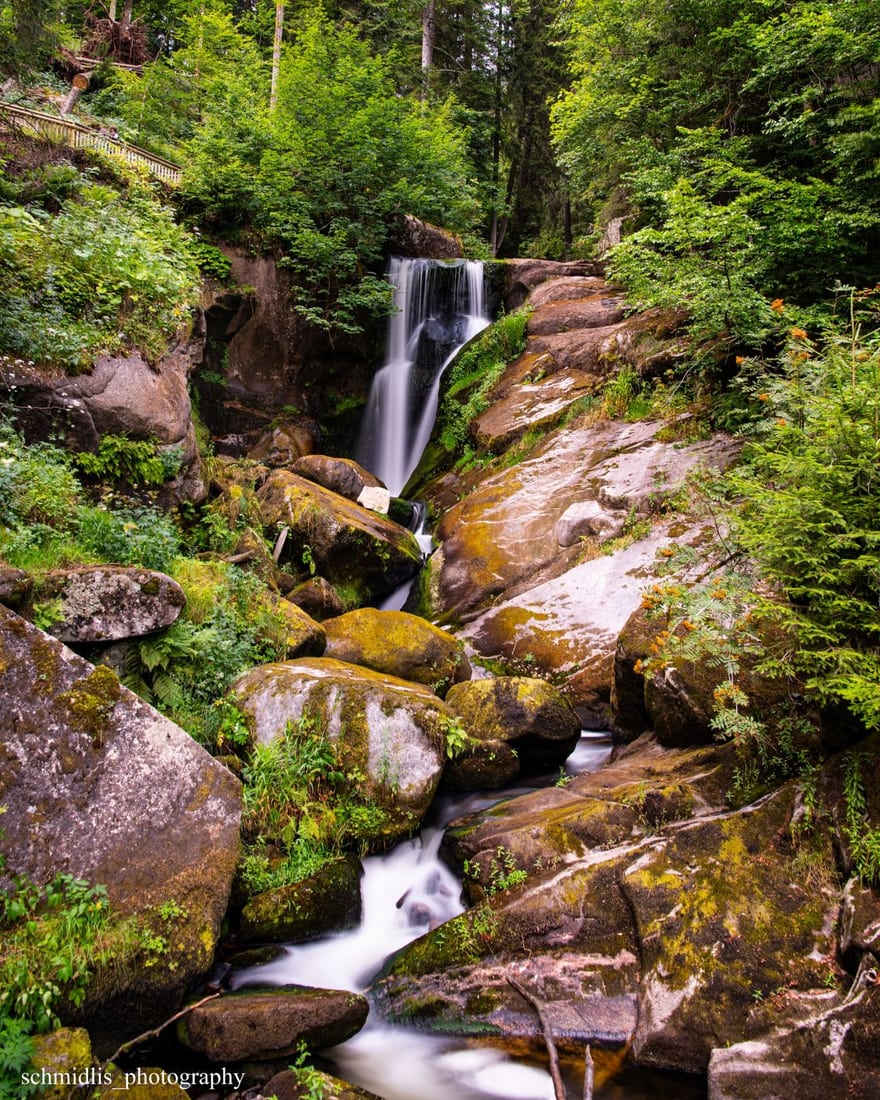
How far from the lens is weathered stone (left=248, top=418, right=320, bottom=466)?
45.4ft

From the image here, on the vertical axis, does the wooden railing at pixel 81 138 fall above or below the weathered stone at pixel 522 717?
above

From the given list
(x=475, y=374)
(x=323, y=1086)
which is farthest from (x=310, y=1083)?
(x=475, y=374)

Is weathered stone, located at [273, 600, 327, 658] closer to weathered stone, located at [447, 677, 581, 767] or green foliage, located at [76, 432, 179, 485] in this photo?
weathered stone, located at [447, 677, 581, 767]

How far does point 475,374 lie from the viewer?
47.4 feet

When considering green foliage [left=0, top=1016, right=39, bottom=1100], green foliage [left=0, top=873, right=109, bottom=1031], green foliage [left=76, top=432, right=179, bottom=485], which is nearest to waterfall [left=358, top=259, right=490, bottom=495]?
green foliage [left=76, top=432, right=179, bottom=485]

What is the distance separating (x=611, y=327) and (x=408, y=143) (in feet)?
26.2

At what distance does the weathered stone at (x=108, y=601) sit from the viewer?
4.79m

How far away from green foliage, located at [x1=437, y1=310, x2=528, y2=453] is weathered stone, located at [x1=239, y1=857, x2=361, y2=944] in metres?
9.74

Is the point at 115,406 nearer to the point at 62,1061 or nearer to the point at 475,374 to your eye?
the point at 62,1061

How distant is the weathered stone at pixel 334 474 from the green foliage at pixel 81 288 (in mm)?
3471

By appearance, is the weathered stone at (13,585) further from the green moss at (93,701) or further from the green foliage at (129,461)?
the green foliage at (129,461)

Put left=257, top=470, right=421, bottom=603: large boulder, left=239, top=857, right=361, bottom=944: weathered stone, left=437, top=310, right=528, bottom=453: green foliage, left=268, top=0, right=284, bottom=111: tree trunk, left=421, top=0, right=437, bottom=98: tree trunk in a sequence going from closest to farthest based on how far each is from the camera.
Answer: left=239, top=857, right=361, bottom=944: weathered stone → left=257, top=470, right=421, bottom=603: large boulder → left=437, top=310, right=528, bottom=453: green foliage → left=268, top=0, right=284, bottom=111: tree trunk → left=421, top=0, right=437, bottom=98: tree trunk

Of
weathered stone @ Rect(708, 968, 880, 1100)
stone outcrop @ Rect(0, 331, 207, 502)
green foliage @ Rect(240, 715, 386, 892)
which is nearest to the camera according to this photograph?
weathered stone @ Rect(708, 968, 880, 1100)

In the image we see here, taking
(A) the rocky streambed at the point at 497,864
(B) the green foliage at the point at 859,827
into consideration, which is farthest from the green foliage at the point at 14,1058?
(B) the green foliage at the point at 859,827
